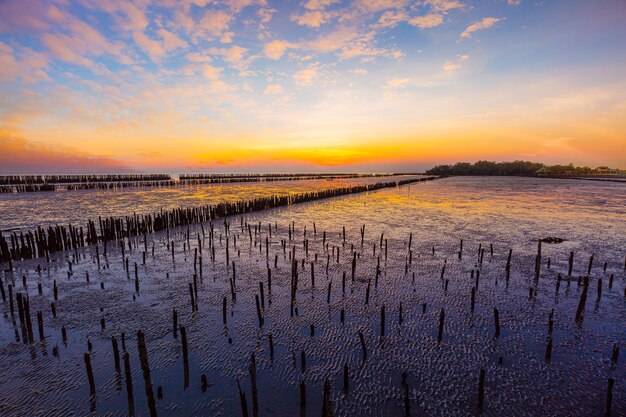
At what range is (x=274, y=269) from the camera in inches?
512

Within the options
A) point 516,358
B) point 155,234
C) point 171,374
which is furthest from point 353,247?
point 155,234

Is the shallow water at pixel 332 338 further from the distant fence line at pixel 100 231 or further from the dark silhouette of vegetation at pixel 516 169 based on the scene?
the dark silhouette of vegetation at pixel 516 169

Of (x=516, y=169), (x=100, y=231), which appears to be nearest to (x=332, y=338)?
(x=100, y=231)

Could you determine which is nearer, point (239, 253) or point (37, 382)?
point (37, 382)

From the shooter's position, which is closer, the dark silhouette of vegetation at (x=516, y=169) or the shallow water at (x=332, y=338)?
the shallow water at (x=332, y=338)

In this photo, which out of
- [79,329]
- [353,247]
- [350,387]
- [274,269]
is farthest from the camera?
[353,247]

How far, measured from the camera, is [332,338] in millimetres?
7703

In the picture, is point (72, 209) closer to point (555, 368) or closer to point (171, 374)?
point (171, 374)

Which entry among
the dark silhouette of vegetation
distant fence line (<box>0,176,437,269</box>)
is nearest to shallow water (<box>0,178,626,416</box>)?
distant fence line (<box>0,176,437,269</box>)

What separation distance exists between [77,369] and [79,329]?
2.03 m

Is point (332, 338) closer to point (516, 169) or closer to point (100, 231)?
point (100, 231)

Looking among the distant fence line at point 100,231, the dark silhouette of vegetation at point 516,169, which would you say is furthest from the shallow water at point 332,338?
the dark silhouette of vegetation at point 516,169

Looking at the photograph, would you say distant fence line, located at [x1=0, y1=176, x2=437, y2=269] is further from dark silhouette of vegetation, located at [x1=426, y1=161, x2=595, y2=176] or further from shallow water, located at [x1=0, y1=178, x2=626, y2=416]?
dark silhouette of vegetation, located at [x1=426, y1=161, x2=595, y2=176]

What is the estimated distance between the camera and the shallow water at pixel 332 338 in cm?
579
